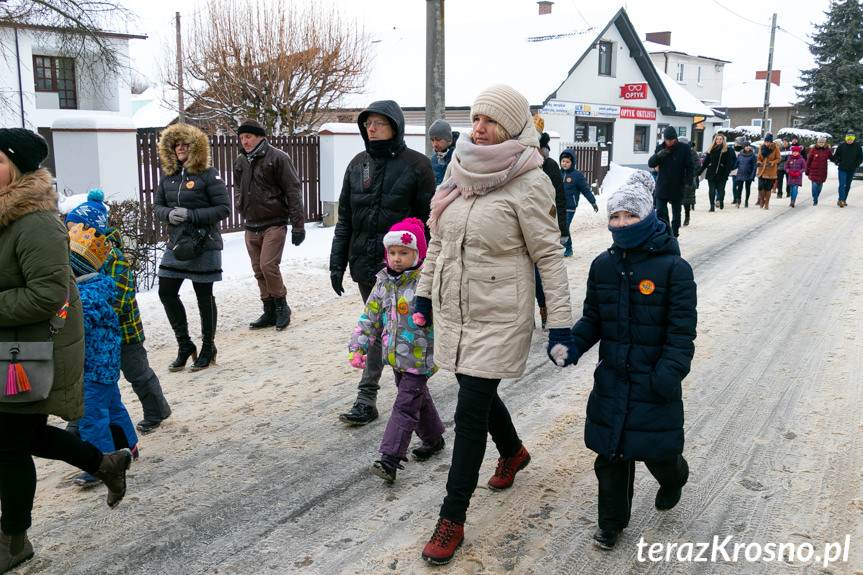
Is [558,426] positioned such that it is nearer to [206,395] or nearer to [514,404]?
[514,404]

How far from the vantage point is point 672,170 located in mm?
11672

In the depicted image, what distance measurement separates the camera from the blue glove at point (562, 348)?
3.03 metres

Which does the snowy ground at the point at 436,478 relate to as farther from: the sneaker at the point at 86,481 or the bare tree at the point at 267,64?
the bare tree at the point at 267,64

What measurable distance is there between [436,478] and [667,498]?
4.00ft

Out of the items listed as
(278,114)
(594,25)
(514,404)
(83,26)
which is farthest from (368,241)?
(594,25)

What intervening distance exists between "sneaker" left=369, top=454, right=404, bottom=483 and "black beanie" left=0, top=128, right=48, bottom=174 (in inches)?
85.0

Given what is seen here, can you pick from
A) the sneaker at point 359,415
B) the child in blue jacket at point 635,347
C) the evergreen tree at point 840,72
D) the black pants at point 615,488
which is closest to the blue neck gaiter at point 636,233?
the child in blue jacket at point 635,347

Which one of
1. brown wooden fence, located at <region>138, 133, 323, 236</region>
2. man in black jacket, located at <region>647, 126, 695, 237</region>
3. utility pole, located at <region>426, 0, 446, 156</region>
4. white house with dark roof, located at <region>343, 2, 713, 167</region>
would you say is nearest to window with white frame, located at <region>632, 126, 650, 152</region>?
white house with dark roof, located at <region>343, 2, 713, 167</region>

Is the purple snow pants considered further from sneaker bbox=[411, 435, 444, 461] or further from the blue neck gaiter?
the blue neck gaiter

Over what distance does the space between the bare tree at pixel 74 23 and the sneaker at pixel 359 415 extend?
456 inches

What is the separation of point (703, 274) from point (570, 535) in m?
6.82

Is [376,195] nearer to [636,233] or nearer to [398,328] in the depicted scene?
[398,328]

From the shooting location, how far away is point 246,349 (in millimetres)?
6383

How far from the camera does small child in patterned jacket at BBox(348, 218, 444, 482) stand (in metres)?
3.74
